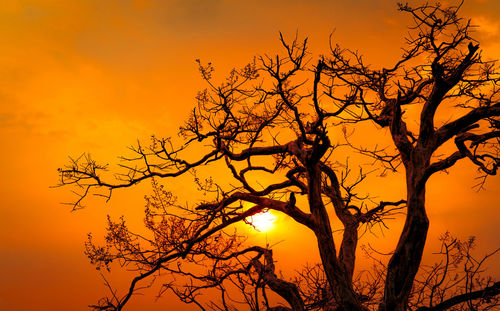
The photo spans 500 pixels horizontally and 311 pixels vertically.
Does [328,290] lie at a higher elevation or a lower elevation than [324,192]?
lower

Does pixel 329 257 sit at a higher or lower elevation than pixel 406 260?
higher

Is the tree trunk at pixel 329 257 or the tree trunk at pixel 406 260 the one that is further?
the tree trunk at pixel 329 257

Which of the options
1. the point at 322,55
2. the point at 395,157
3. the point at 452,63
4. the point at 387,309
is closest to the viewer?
the point at 387,309

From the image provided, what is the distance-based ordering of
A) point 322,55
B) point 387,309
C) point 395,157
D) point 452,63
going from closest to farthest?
point 387,309, point 452,63, point 322,55, point 395,157

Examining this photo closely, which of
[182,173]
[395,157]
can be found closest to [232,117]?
[182,173]

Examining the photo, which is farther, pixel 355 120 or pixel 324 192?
pixel 324 192

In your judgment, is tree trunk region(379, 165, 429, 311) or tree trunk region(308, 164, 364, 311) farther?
tree trunk region(308, 164, 364, 311)

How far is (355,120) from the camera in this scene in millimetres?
11688

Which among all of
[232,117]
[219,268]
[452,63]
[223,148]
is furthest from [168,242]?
[452,63]

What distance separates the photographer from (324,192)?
12945mm

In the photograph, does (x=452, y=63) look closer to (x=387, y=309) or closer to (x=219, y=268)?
(x=387, y=309)

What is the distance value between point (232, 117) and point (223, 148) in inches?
32.0

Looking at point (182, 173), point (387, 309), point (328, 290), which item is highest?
point (182, 173)

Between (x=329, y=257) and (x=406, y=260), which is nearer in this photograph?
(x=406, y=260)
